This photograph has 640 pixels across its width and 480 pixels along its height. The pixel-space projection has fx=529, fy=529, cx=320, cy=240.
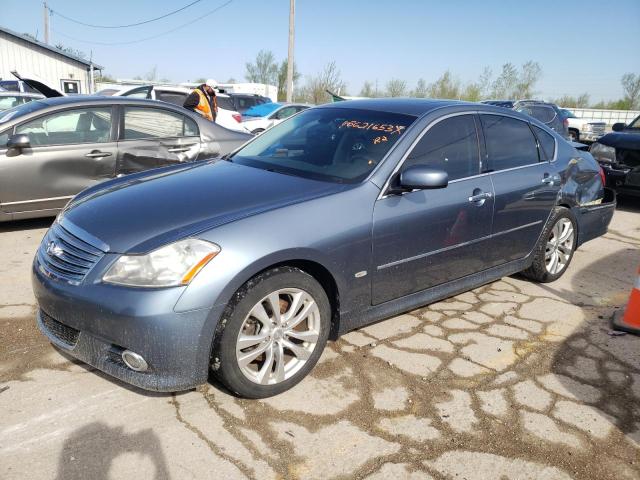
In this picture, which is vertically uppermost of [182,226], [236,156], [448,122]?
[448,122]

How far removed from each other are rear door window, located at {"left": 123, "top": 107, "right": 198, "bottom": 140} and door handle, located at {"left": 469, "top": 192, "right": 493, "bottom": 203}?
151 inches

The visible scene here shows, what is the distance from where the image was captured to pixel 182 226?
2.63m

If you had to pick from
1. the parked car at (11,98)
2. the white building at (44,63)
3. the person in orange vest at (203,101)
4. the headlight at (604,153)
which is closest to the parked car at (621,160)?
the headlight at (604,153)

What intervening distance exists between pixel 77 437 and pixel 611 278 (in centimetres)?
483

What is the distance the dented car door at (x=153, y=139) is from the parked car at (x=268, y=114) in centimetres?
850

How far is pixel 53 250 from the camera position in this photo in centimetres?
285

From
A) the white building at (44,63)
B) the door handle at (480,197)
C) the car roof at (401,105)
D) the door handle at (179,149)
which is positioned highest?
the white building at (44,63)

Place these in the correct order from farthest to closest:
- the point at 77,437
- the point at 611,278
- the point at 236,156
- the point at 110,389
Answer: the point at 611,278
the point at 236,156
the point at 110,389
the point at 77,437

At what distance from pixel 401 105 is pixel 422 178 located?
953 millimetres

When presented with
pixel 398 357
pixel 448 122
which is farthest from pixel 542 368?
pixel 448 122

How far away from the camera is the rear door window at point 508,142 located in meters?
4.01

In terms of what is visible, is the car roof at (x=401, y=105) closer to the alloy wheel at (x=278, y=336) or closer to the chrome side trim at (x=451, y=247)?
the chrome side trim at (x=451, y=247)

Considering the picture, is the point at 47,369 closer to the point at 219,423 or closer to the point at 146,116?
the point at 219,423

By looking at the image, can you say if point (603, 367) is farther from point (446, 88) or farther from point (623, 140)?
point (446, 88)
